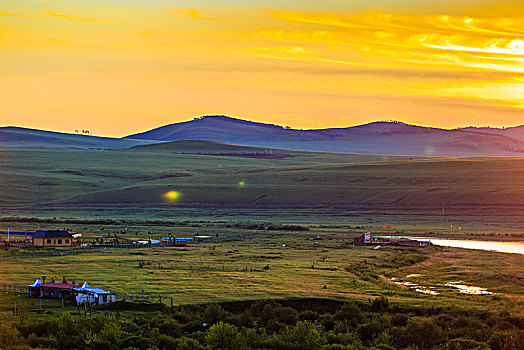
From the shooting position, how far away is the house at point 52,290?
1623 inches

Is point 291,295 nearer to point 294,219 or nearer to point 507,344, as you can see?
point 507,344

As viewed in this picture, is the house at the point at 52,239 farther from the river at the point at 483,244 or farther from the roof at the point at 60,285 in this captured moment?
the river at the point at 483,244

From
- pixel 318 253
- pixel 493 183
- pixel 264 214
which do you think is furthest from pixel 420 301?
pixel 493 183

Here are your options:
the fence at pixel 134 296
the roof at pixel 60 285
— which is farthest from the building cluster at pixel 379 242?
the roof at pixel 60 285

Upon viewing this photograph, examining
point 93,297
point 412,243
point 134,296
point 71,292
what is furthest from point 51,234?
point 412,243

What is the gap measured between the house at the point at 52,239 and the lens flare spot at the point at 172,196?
8419 centimetres

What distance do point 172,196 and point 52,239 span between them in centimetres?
8778

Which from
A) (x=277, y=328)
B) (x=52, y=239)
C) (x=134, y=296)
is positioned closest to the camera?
(x=277, y=328)

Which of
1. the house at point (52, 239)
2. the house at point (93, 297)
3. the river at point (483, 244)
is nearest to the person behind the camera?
the house at point (93, 297)

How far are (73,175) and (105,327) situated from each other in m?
171

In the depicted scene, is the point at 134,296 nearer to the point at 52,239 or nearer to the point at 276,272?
the point at 276,272

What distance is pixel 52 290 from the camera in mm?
41625

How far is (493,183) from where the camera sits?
16100 centimetres

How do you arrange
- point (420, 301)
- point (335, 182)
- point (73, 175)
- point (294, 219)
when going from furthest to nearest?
point (73, 175) → point (335, 182) → point (294, 219) → point (420, 301)
